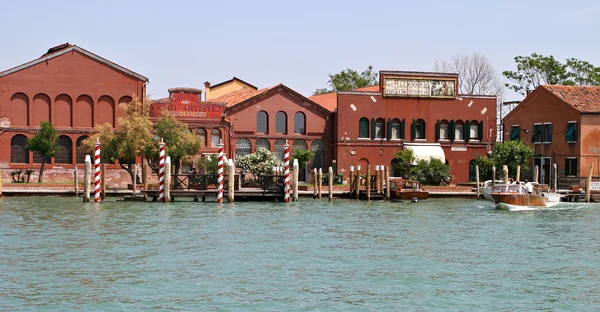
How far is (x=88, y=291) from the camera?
1703 centimetres

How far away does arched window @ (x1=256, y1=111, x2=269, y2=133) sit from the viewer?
52.6m

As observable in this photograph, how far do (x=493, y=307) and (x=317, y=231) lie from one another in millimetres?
11590

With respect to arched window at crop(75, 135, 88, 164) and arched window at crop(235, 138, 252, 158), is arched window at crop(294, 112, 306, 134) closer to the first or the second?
arched window at crop(235, 138, 252, 158)

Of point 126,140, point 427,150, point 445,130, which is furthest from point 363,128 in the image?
point 126,140

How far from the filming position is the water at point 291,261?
16516 millimetres

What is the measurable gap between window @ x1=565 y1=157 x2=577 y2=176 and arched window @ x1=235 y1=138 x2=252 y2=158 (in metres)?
19.0

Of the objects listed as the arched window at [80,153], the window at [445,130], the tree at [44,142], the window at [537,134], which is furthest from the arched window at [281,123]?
the window at [537,134]

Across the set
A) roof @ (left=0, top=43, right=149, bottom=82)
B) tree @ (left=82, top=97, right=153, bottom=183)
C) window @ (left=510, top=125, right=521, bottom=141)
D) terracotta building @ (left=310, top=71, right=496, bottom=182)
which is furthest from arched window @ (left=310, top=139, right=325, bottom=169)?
window @ (left=510, top=125, right=521, bottom=141)

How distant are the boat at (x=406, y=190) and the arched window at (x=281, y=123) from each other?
417 inches

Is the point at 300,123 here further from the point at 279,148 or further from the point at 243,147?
the point at 243,147

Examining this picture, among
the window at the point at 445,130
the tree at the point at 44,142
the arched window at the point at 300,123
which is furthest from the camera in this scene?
the window at the point at 445,130

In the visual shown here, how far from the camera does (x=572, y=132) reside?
168ft

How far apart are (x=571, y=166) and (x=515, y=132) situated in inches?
261

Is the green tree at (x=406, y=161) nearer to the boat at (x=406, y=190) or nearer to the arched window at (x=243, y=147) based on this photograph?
the boat at (x=406, y=190)
